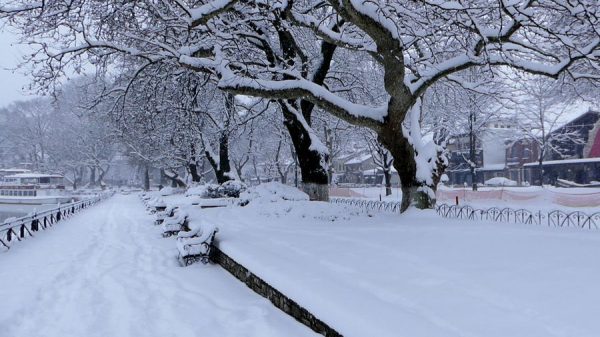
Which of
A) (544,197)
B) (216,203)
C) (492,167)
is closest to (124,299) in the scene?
(216,203)

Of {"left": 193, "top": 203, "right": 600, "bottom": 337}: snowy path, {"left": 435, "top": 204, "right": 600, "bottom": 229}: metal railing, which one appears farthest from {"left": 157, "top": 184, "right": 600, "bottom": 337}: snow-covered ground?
{"left": 435, "top": 204, "right": 600, "bottom": 229}: metal railing

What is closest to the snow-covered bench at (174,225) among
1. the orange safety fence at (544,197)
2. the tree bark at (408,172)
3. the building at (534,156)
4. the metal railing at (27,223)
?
the metal railing at (27,223)

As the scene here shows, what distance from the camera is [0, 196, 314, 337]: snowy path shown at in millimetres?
6266

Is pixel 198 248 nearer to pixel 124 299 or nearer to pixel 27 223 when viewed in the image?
pixel 124 299

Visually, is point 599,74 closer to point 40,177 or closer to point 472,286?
point 472,286

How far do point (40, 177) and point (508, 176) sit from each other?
212 feet

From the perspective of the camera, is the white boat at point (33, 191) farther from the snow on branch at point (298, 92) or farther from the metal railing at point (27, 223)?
the snow on branch at point (298, 92)

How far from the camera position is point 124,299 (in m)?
7.79

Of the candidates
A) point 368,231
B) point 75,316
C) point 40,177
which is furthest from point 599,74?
point 40,177

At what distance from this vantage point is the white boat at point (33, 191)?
51531 mm

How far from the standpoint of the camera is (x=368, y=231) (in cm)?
968

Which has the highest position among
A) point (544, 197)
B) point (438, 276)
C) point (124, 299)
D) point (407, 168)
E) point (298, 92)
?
point (298, 92)

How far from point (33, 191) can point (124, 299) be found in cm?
5872

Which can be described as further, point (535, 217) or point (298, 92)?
point (535, 217)
